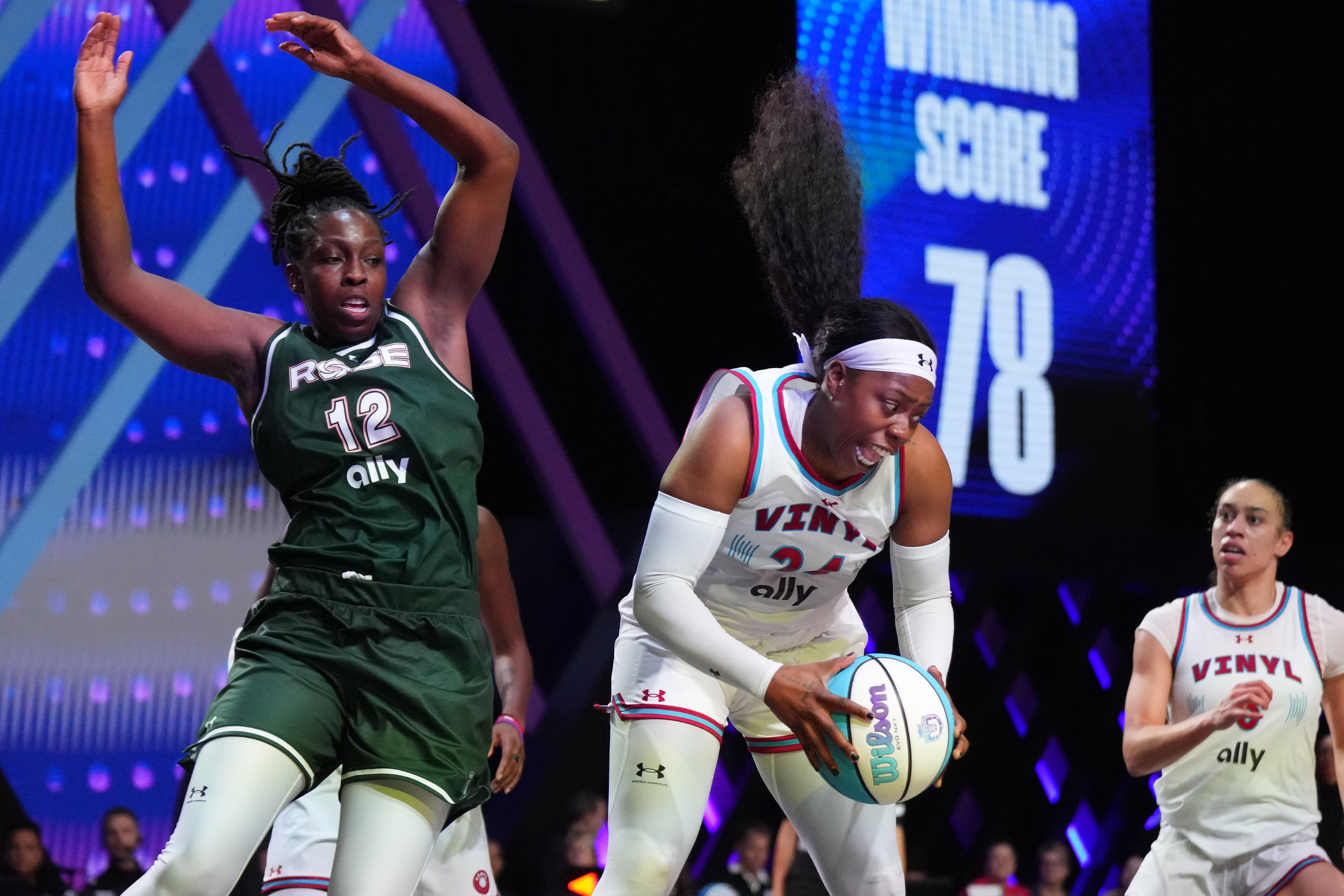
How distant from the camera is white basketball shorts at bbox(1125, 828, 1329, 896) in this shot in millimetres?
4215

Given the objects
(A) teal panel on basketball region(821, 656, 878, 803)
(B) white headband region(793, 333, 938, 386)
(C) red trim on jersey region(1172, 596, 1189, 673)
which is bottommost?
(A) teal panel on basketball region(821, 656, 878, 803)

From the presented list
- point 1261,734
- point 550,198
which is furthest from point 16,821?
point 1261,734

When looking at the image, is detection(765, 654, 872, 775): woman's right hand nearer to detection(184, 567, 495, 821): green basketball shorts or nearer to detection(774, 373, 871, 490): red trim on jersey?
detection(774, 373, 871, 490): red trim on jersey

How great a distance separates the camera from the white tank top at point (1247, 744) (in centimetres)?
430

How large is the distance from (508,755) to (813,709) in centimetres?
99

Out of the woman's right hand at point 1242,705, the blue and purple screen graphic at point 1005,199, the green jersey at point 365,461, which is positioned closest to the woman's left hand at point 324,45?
the green jersey at point 365,461

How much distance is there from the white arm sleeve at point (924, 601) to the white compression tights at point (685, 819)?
1.19ft

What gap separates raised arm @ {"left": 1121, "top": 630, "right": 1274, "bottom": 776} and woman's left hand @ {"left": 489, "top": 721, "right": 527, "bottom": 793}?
1806 millimetres

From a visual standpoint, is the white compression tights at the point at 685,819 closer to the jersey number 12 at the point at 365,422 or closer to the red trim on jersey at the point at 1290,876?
the jersey number 12 at the point at 365,422

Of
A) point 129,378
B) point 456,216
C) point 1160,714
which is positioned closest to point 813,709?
point 456,216

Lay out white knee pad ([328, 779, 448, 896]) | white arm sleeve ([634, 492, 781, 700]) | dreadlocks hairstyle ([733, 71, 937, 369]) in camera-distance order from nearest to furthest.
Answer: white knee pad ([328, 779, 448, 896]) → white arm sleeve ([634, 492, 781, 700]) → dreadlocks hairstyle ([733, 71, 937, 369])

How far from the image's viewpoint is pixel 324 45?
2830mm

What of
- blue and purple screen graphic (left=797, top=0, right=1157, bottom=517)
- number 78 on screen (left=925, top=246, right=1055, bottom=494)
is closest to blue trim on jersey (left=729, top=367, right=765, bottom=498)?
blue and purple screen graphic (left=797, top=0, right=1157, bottom=517)

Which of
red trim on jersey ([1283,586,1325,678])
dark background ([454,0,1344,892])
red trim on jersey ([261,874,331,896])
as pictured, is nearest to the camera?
red trim on jersey ([261,874,331,896])
